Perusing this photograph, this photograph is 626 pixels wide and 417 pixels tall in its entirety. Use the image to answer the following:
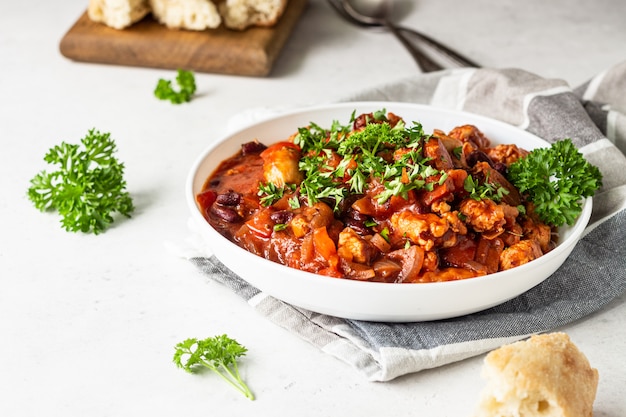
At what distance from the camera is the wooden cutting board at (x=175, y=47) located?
265 inches

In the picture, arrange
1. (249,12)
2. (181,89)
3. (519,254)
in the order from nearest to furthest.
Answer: (519,254) → (181,89) → (249,12)

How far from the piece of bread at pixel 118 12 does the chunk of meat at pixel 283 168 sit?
2840mm

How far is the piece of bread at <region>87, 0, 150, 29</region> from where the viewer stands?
266 inches

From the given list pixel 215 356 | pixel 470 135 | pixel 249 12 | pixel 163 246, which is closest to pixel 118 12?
pixel 249 12

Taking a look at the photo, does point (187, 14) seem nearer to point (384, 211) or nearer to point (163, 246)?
point (163, 246)

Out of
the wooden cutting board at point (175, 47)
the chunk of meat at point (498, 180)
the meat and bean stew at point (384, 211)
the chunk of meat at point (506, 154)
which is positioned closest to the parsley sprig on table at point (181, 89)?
the wooden cutting board at point (175, 47)

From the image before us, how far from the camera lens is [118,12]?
678 centimetres

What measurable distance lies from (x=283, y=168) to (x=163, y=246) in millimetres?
944

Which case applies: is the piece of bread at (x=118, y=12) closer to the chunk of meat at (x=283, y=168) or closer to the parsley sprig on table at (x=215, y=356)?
the chunk of meat at (x=283, y=168)

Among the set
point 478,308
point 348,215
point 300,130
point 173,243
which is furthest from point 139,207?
point 478,308

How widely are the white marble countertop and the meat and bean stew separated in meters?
0.43

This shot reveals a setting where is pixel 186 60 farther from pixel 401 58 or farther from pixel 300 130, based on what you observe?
pixel 300 130

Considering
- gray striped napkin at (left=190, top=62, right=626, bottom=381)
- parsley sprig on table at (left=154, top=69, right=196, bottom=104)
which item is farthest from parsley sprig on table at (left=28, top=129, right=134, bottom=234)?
parsley sprig on table at (left=154, top=69, right=196, bottom=104)

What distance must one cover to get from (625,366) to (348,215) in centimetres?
143
